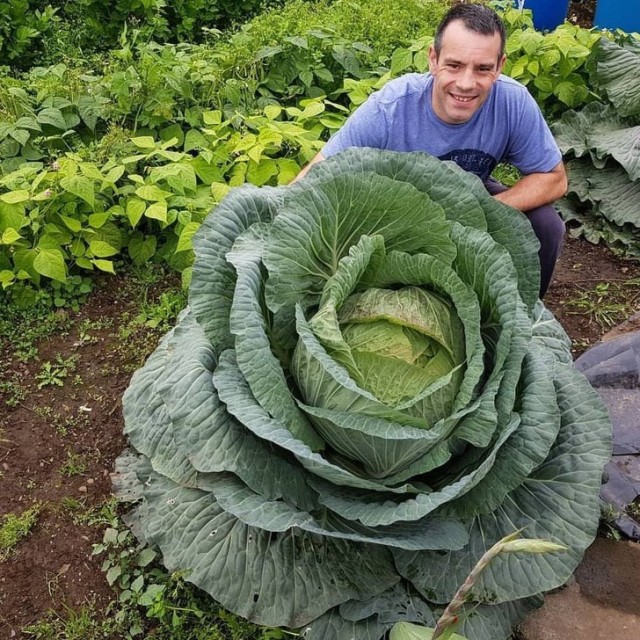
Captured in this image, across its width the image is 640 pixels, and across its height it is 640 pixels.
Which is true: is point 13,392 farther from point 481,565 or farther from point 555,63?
point 555,63

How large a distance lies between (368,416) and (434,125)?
155 centimetres

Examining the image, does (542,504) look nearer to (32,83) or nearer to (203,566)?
(203,566)

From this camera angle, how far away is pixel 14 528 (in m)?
2.54

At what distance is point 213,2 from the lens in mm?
6473

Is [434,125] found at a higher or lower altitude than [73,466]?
higher

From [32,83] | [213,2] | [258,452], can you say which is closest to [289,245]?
[258,452]

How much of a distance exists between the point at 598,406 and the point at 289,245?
112 centimetres

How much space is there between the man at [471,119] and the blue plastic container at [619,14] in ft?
13.2

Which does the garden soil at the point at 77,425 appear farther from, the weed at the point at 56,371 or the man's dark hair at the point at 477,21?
the man's dark hair at the point at 477,21

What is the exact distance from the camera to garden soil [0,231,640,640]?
95.0 inches

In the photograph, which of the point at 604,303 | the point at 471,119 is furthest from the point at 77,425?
the point at 604,303

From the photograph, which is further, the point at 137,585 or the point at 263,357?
the point at 137,585

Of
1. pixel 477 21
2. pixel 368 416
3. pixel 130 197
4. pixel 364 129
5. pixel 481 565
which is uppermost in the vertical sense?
pixel 477 21

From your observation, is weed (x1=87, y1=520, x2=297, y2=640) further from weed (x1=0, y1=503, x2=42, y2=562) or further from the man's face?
the man's face
